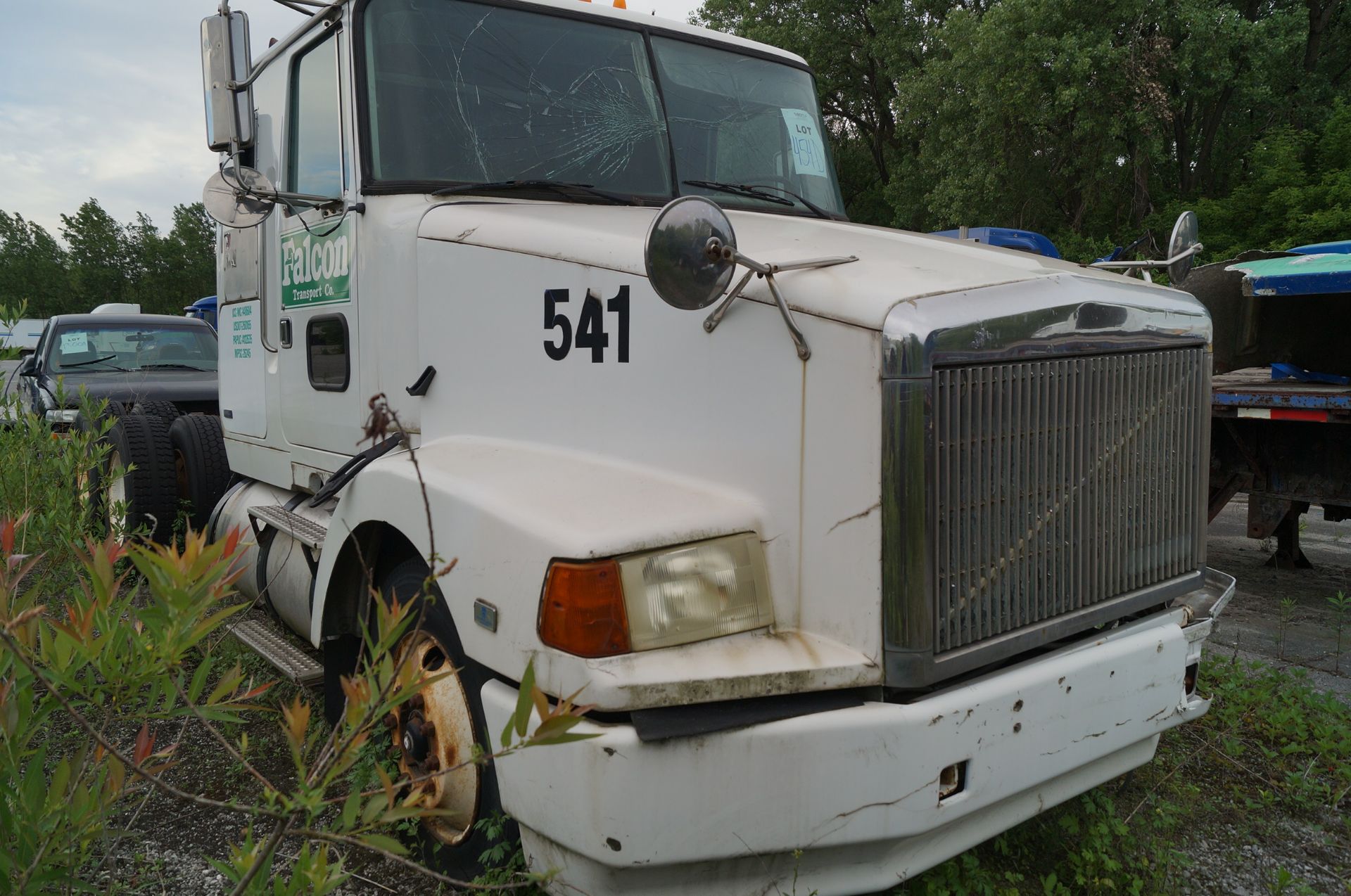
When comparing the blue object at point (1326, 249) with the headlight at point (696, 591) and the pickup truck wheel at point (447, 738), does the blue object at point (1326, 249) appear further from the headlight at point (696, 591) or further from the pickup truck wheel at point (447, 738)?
the pickup truck wheel at point (447, 738)

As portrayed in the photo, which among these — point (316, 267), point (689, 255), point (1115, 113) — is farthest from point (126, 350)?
point (1115, 113)

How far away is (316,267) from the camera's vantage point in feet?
12.5

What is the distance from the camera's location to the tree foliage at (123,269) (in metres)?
57.2

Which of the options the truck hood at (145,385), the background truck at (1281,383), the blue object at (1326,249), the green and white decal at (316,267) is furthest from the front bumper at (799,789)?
the truck hood at (145,385)

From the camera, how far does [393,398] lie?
329 centimetres

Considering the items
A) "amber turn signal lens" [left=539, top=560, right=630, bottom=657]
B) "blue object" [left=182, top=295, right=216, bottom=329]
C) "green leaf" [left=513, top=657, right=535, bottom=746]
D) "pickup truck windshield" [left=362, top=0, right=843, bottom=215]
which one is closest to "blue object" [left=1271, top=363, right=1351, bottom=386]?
"pickup truck windshield" [left=362, top=0, right=843, bottom=215]

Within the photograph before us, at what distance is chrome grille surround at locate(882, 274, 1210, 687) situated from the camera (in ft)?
6.95

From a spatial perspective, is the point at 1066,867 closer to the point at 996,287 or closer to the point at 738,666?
the point at 738,666

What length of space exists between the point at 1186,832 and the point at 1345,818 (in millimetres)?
597

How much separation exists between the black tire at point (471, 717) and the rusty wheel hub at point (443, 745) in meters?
0.02

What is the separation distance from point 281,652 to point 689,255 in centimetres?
259

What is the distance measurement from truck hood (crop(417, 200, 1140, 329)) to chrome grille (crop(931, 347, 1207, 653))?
0.23 m

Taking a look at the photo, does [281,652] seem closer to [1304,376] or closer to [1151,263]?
[1151,263]

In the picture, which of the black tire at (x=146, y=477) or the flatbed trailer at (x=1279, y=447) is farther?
the black tire at (x=146, y=477)
